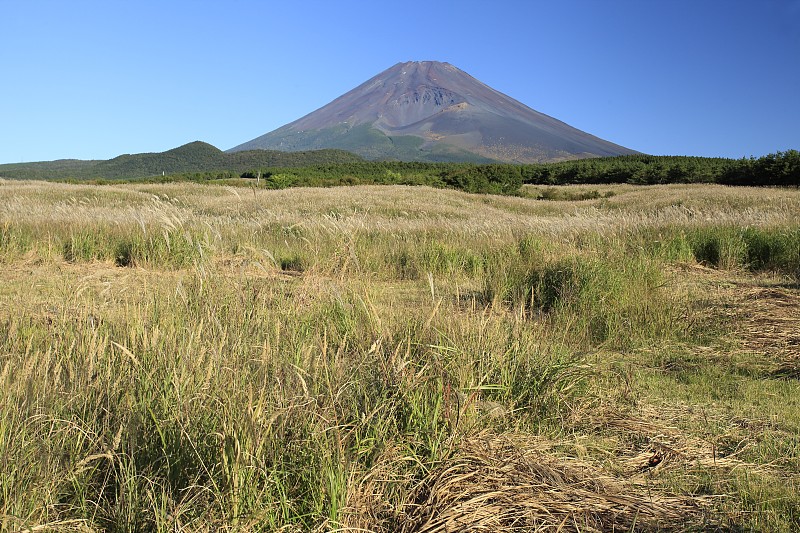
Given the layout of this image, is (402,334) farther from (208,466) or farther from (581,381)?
(208,466)

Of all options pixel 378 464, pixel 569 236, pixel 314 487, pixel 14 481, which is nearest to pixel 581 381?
pixel 378 464

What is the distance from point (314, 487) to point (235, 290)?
7.85 ft

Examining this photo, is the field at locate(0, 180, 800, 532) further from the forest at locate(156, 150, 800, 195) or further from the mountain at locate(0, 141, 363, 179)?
the mountain at locate(0, 141, 363, 179)

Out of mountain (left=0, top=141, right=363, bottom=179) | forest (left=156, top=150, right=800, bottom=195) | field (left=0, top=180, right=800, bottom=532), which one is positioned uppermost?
mountain (left=0, top=141, right=363, bottom=179)

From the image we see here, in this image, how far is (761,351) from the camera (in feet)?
16.4

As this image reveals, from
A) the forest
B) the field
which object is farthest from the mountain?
the field

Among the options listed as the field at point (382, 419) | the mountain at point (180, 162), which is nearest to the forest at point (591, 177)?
the field at point (382, 419)

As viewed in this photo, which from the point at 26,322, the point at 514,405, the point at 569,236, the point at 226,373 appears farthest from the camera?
the point at 569,236

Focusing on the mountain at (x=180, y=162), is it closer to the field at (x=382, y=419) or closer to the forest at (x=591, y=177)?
the forest at (x=591, y=177)

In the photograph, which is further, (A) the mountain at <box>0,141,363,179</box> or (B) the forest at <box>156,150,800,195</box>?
(A) the mountain at <box>0,141,363,179</box>

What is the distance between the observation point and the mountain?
136875 mm

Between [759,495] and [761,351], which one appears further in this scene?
[761,351]

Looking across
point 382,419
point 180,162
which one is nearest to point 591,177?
point 382,419

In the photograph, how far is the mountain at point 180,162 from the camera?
137 metres
